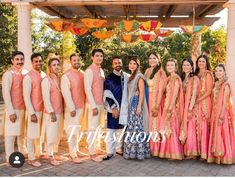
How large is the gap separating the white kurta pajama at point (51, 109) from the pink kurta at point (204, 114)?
6.99ft

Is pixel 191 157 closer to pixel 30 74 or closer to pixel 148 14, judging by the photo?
pixel 30 74

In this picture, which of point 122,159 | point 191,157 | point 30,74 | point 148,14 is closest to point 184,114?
point 191,157

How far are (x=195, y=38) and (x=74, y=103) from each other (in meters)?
5.31

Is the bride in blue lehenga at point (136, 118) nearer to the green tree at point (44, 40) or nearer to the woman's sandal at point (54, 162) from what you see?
the woman's sandal at point (54, 162)

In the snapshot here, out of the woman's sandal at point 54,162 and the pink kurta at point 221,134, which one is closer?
the pink kurta at point 221,134

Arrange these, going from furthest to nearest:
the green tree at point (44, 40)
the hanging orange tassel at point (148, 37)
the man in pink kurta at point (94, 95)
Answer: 1. the green tree at point (44, 40)
2. the hanging orange tassel at point (148, 37)
3. the man in pink kurta at point (94, 95)

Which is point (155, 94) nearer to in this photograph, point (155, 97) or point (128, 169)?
point (155, 97)

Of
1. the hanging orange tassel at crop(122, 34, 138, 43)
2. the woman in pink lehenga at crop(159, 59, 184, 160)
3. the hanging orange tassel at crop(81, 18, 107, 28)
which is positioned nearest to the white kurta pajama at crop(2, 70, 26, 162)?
the woman in pink lehenga at crop(159, 59, 184, 160)

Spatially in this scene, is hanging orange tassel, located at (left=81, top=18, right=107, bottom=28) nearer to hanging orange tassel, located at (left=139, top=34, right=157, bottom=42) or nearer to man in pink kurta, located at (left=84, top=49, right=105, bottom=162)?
hanging orange tassel, located at (left=139, top=34, right=157, bottom=42)

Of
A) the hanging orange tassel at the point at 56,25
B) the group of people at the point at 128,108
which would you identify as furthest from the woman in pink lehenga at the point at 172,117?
the hanging orange tassel at the point at 56,25

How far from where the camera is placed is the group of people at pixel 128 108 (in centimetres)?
506

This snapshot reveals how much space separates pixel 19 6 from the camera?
6355 mm

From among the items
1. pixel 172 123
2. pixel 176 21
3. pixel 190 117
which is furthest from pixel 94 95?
pixel 176 21

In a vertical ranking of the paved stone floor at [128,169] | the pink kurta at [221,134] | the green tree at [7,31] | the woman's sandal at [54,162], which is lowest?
the paved stone floor at [128,169]
